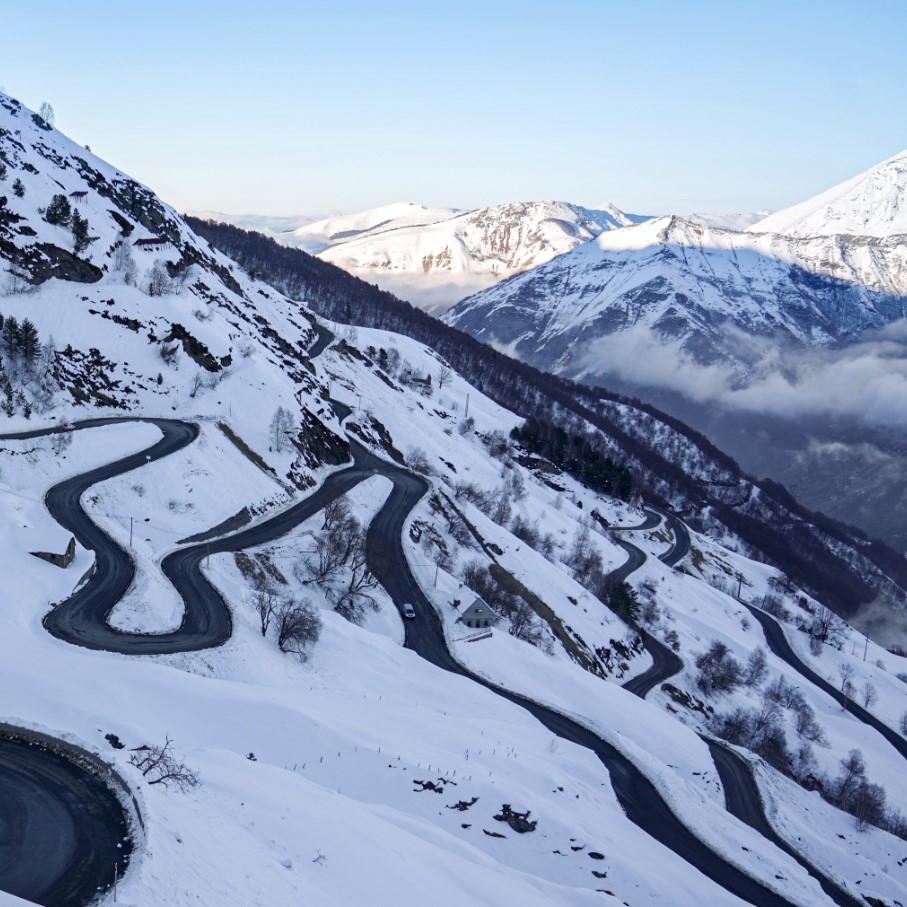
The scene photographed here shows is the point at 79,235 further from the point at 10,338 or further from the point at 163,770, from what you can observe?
the point at 163,770

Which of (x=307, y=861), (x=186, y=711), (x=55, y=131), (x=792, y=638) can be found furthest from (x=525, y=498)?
(x=55, y=131)

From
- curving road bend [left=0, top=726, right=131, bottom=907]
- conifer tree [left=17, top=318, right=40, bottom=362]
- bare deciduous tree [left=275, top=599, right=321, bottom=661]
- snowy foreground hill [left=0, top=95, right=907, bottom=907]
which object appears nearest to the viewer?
curving road bend [left=0, top=726, right=131, bottom=907]

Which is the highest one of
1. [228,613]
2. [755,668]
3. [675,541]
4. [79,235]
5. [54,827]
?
[79,235]

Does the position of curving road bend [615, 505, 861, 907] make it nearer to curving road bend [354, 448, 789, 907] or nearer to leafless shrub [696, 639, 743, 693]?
leafless shrub [696, 639, 743, 693]

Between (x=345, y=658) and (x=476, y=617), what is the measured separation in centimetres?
1530

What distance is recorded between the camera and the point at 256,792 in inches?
810

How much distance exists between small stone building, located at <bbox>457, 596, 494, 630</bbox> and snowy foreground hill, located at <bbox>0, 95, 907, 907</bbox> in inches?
33.9

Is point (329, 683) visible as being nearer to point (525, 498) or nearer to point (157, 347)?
point (157, 347)

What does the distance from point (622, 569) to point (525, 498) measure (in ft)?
53.5

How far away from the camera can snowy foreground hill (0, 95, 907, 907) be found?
21.1m

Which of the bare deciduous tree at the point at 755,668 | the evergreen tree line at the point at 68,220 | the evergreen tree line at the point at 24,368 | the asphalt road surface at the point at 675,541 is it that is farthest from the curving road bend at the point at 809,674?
the evergreen tree line at the point at 68,220

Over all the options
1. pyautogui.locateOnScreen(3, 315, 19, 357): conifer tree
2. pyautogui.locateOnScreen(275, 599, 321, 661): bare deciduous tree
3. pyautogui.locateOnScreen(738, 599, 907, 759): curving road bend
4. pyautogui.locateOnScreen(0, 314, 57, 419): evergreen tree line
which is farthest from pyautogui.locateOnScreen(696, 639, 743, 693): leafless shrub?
pyautogui.locateOnScreen(3, 315, 19, 357): conifer tree

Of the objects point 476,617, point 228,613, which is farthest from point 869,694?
point 228,613

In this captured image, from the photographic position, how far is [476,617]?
52156 mm
